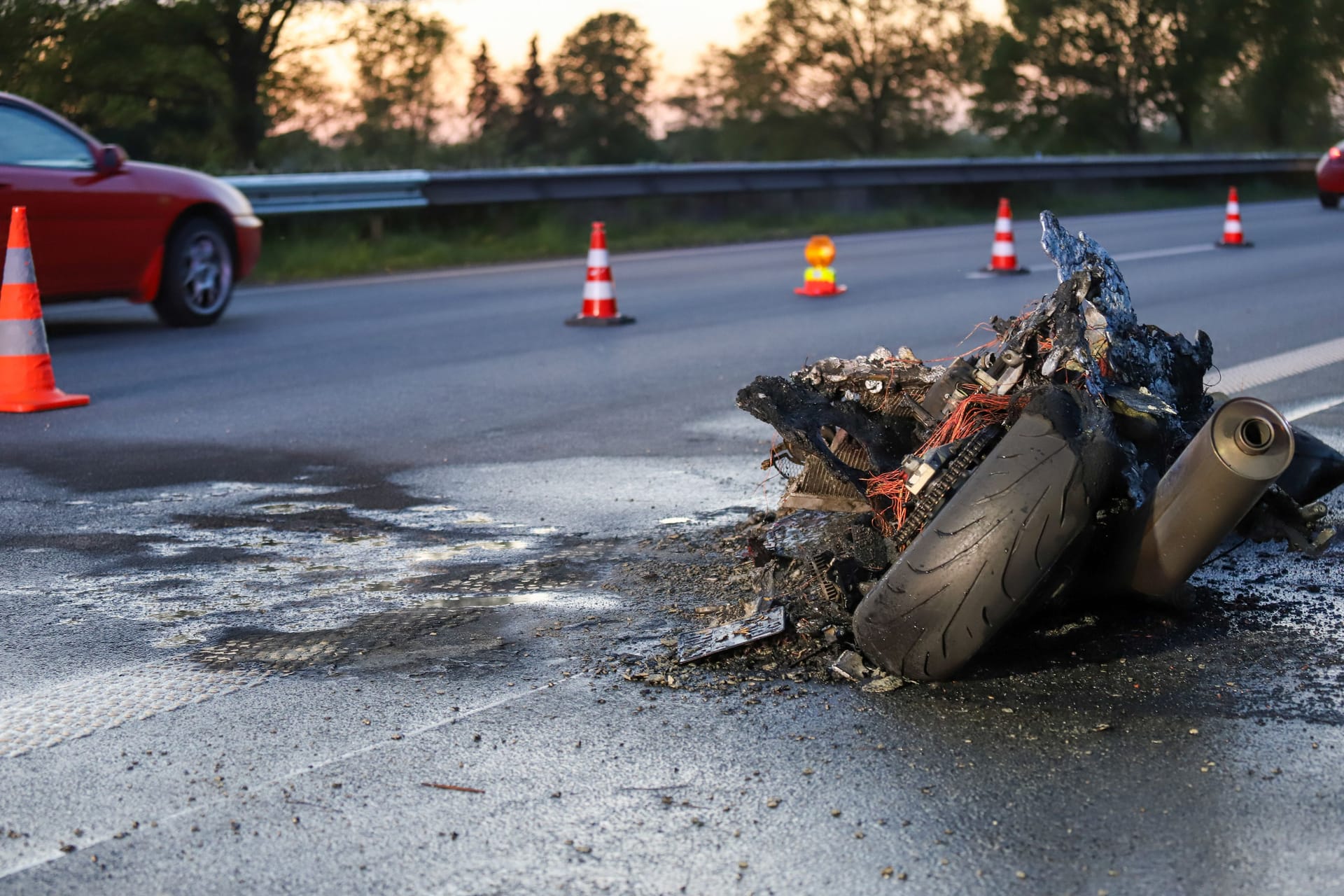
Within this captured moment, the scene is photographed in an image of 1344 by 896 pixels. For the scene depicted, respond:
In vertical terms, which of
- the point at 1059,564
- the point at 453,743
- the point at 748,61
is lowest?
the point at 453,743

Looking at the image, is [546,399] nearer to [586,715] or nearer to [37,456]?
[37,456]

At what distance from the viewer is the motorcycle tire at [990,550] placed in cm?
329

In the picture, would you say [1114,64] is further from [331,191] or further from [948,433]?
[948,433]

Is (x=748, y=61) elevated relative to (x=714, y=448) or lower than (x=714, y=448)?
elevated

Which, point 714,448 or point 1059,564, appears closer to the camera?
point 1059,564

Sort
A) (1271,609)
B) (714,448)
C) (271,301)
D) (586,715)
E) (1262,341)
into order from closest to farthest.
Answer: (586,715) < (1271,609) < (714,448) < (1262,341) < (271,301)

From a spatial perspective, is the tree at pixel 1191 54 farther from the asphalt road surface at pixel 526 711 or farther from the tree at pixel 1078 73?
the asphalt road surface at pixel 526 711

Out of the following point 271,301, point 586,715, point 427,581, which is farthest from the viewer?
point 271,301

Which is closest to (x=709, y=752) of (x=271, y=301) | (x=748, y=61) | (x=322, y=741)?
(x=322, y=741)

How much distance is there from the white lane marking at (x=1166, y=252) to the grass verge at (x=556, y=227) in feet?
11.2

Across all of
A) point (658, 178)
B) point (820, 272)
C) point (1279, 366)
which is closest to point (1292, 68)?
point (658, 178)

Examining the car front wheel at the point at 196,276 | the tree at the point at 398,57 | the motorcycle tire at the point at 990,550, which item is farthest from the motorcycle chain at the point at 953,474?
the tree at the point at 398,57

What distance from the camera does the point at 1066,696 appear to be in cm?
337

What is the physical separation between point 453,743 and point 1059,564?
1393mm
